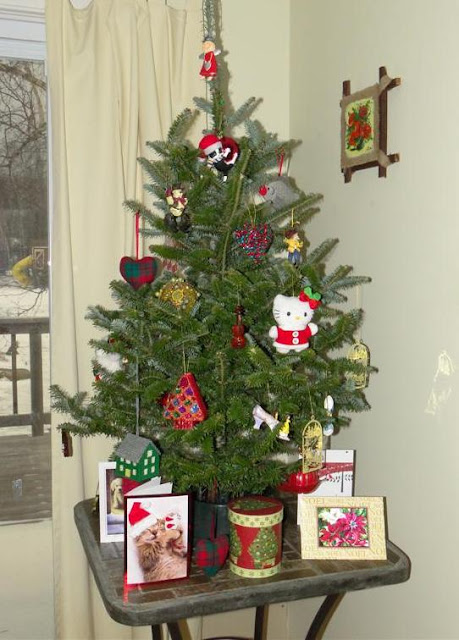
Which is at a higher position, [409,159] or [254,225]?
[409,159]

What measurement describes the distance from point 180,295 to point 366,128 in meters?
0.70

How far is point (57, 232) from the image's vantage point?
1.84 metres

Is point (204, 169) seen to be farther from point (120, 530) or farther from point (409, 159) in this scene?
point (120, 530)

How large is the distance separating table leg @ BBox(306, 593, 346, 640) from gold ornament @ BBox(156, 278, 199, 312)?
2.51ft

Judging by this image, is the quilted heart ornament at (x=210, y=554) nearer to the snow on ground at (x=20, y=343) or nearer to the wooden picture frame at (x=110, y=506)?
the wooden picture frame at (x=110, y=506)

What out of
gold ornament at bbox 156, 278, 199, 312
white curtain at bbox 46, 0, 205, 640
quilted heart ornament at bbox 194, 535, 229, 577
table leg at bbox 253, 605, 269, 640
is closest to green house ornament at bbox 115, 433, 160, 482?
quilted heart ornament at bbox 194, 535, 229, 577

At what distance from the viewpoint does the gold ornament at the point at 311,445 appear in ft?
4.31

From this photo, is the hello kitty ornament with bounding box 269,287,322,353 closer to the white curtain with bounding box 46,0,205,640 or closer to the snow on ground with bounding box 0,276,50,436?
the white curtain with bounding box 46,0,205,640

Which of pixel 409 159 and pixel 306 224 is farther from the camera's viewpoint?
pixel 306 224

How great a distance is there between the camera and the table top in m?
1.16

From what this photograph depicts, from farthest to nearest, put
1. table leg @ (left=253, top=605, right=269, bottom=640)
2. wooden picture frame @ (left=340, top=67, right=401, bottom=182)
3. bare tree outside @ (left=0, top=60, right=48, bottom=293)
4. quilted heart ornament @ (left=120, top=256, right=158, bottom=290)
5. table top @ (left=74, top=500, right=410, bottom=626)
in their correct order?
bare tree outside @ (left=0, top=60, right=48, bottom=293)
table leg @ (left=253, top=605, right=269, bottom=640)
wooden picture frame @ (left=340, top=67, right=401, bottom=182)
quilted heart ornament @ (left=120, top=256, right=158, bottom=290)
table top @ (left=74, top=500, right=410, bottom=626)

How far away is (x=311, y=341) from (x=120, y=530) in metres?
0.64

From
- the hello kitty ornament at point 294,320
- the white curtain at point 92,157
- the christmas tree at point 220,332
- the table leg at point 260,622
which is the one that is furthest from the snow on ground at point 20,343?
the hello kitty ornament at point 294,320

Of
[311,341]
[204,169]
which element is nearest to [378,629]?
[311,341]
